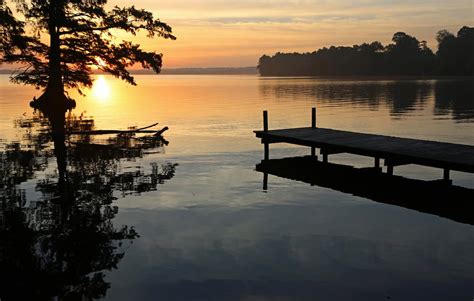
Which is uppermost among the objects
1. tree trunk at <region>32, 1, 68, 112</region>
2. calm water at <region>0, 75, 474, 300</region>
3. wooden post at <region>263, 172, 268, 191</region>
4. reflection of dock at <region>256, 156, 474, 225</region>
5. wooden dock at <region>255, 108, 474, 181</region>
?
tree trunk at <region>32, 1, 68, 112</region>

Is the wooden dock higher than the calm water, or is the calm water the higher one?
the wooden dock

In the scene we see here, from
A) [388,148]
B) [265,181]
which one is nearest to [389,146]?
[388,148]

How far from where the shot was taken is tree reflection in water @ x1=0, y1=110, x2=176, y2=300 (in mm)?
9211

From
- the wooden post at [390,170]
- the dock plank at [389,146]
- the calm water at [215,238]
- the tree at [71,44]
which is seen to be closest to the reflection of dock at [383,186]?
the wooden post at [390,170]

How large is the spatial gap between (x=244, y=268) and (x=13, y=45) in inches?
1637

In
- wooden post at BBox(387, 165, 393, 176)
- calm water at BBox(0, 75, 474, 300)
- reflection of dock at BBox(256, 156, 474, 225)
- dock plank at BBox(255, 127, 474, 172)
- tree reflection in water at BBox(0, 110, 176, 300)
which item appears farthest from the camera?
wooden post at BBox(387, 165, 393, 176)

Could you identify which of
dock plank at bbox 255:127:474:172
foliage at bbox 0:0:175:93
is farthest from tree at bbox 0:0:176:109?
dock plank at bbox 255:127:474:172

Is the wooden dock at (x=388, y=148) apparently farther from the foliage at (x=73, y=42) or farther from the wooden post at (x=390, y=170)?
the foliage at (x=73, y=42)

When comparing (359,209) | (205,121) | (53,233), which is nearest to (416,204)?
(359,209)

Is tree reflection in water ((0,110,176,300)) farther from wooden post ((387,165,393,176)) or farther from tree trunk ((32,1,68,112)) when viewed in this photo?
tree trunk ((32,1,68,112))

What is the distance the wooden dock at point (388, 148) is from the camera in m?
17.4

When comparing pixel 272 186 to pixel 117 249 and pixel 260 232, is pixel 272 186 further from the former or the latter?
pixel 117 249

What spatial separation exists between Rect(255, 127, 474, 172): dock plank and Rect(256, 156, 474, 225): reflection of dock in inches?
31.4

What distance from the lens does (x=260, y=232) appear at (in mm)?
12148
